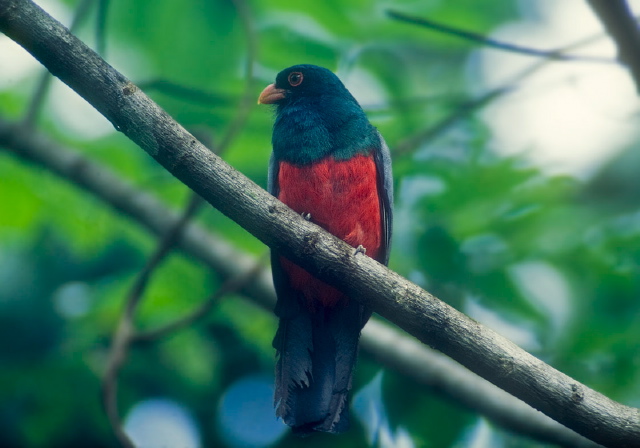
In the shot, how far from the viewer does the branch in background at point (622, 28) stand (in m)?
3.49

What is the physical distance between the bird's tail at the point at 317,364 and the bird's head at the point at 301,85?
5.00 ft

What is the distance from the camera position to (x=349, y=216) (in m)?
3.92

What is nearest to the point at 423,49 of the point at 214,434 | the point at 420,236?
Answer: the point at 420,236

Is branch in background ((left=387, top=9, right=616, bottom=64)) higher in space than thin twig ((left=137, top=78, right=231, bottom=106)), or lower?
higher

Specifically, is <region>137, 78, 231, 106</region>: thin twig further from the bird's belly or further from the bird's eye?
the bird's belly

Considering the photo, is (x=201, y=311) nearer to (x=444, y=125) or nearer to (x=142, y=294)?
(x=142, y=294)

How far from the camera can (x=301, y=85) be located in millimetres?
4688

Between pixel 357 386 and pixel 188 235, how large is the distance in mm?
1652

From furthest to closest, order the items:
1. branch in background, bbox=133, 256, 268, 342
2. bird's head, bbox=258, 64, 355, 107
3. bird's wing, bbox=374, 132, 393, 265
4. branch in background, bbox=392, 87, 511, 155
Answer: branch in background, bbox=392, 87, 511, 155 < bird's head, bbox=258, 64, 355, 107 < branch in background, bbox=133, 256, 268, 342 < bird's wing, bbox=374, 132, 393, 265

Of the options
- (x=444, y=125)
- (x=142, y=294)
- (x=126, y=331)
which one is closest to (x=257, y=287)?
(x=142, y=294)

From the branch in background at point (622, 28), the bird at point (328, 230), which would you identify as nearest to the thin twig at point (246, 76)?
the bird at point (328, 230)

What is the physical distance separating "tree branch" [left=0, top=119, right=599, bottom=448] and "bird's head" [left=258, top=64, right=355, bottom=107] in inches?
45.4

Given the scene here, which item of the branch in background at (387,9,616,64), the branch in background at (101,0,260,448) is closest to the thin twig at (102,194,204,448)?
the branch in background at (101,0,260,448)

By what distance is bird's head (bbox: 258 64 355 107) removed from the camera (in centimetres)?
465
